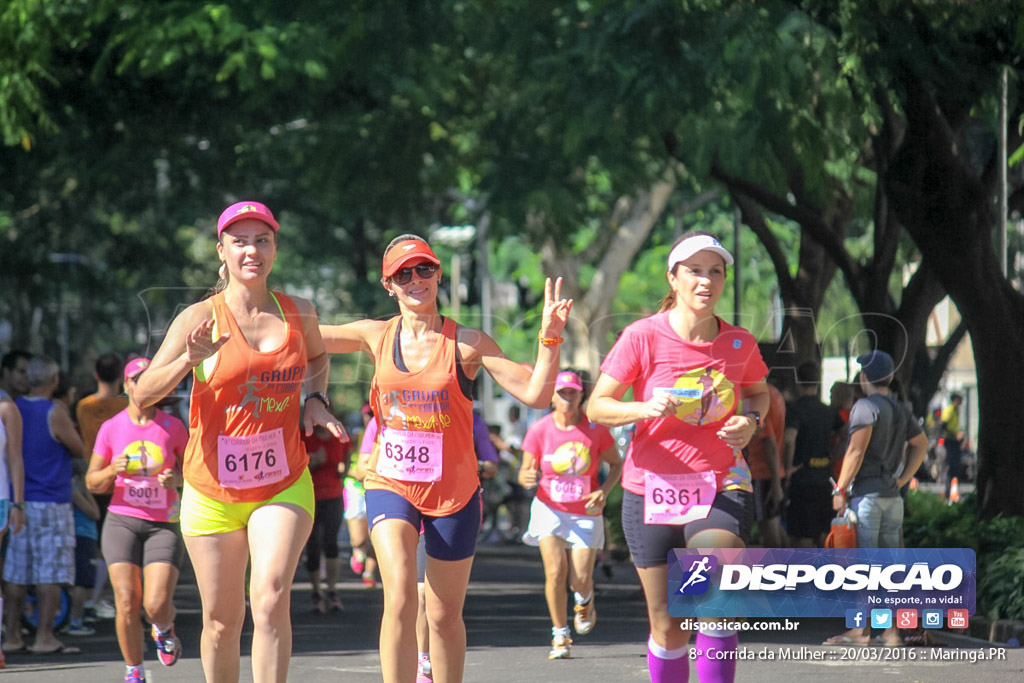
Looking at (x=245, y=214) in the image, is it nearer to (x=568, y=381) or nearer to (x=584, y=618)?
(x=568, y=381)

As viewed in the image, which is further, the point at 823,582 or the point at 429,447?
the point at 823,582

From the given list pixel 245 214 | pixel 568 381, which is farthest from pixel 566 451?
pixel 245 214

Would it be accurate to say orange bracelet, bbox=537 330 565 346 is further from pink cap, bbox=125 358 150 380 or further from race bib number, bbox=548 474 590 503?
race bib number, bbox=548 474 590 503

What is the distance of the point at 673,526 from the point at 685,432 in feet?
1.27

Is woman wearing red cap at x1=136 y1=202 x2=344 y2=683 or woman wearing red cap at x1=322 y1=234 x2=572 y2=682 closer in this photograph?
woman wearing red cap at x1=136 y1=202 x2=344 y2=683

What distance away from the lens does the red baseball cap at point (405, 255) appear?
6852 mm

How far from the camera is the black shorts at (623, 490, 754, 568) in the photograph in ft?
22.0

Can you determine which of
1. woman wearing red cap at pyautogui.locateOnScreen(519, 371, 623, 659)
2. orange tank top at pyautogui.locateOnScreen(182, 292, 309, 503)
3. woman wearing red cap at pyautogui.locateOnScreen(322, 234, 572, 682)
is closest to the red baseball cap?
woman wearing red cap at pyautogui.locateOnScreen(322, 234, 572, 682)

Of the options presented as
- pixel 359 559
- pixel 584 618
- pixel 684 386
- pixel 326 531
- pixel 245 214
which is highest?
pixel 245 214

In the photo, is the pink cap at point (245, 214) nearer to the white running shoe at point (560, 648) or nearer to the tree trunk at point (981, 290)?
the white running shoe at point (560, 648)

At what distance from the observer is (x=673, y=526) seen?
676 centimetres

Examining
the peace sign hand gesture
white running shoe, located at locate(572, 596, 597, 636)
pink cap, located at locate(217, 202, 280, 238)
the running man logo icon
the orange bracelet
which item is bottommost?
white running shoe, located at locate(572, 596, 597, 636)

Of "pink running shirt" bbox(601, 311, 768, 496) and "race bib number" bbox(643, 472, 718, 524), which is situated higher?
"pink running shirt" bbox(601, 311, 768, 496)

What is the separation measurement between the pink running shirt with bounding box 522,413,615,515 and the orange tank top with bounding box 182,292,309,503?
14.8 ft
